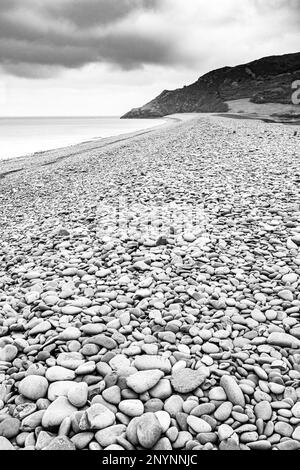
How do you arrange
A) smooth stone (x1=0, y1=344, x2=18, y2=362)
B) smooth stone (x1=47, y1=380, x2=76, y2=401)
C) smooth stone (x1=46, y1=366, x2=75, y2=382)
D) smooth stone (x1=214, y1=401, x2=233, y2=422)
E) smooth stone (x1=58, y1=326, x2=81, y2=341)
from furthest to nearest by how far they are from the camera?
smooth stone (x1=58, y1=326, x2=81, y2=341)
smooth stone (x1=0, y1=344, x2=18, y2=362)
smooth stone (x1=46, y1=366, x2=75, y2=382)
smooth stone (x1=47, y1=380, x2=76, y2=401)
smooth stone (x1=214, y1=401, x2=233, y2=422)

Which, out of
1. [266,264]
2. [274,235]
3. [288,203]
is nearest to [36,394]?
[266,264]

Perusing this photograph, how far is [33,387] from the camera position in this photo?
307 cm

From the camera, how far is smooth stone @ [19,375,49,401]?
303cm

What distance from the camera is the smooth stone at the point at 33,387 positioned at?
3031mm

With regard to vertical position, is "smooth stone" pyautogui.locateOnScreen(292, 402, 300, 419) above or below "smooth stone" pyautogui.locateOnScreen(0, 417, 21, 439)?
below

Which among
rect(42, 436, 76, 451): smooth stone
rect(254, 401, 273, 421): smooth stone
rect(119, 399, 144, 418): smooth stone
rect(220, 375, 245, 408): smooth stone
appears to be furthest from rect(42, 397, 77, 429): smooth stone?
rect(254, 401, 273, 421): smooth stone

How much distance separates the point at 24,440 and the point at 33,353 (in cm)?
103

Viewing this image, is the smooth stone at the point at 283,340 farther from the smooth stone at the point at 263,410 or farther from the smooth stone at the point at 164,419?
the smooth stone at the point at 164,419

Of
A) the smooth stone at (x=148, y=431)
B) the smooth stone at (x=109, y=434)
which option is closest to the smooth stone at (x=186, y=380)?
the smooth stone at (x=148, y=431)

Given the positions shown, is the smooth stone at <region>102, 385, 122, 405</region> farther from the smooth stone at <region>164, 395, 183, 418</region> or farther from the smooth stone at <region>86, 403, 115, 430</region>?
the smooth stone at <region>164, 395, 183, 418</region>

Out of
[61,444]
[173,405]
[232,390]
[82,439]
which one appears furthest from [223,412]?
[61,444]

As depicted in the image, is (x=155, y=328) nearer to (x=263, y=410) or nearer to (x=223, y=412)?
(x=223, y=412)

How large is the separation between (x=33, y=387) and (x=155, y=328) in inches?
54.9
